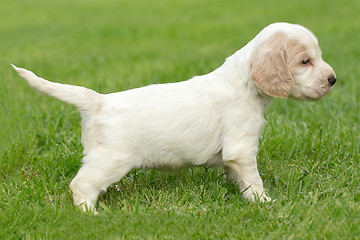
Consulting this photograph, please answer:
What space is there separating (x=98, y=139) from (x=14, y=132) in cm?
173

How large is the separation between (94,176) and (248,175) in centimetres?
102

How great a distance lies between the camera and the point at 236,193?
3664 millimetres

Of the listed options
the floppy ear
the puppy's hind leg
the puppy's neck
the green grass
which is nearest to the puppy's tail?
the puppy's hind leg

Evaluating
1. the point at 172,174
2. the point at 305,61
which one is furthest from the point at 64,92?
the point at 305,61

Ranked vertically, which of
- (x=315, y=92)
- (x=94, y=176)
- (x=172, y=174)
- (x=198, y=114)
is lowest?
(x=172, y=174)

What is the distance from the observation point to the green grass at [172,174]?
3.20m

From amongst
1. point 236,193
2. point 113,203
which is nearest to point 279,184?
point 236,193

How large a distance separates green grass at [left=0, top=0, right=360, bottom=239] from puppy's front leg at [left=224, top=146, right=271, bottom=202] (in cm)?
9

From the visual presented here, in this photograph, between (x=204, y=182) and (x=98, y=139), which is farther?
(x=204, y=182)

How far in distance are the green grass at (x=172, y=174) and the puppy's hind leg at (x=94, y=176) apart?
94 millimetres

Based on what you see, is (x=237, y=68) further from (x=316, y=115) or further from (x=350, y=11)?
(x=350, y=11)

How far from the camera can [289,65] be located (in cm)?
352

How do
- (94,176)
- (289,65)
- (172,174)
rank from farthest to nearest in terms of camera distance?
(172,174) < (289,65) < (94,176)

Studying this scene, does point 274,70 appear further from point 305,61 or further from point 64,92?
point 64,92
